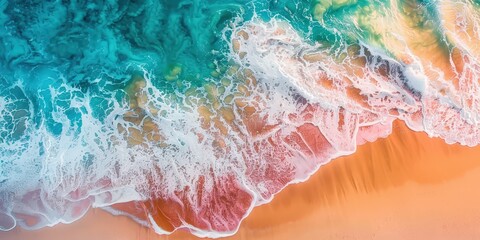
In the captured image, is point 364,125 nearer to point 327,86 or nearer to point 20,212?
point 327,86

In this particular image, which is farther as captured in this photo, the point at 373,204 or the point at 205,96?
the point at 205,96

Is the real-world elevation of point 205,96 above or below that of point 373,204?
above

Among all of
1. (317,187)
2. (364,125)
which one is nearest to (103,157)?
(317,187)

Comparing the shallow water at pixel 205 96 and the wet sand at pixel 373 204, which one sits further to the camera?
the shallow water at pixel 205 96

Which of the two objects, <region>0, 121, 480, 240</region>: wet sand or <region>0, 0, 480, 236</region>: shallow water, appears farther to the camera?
<region>0, 0, 480, 236</region>: shallow water
